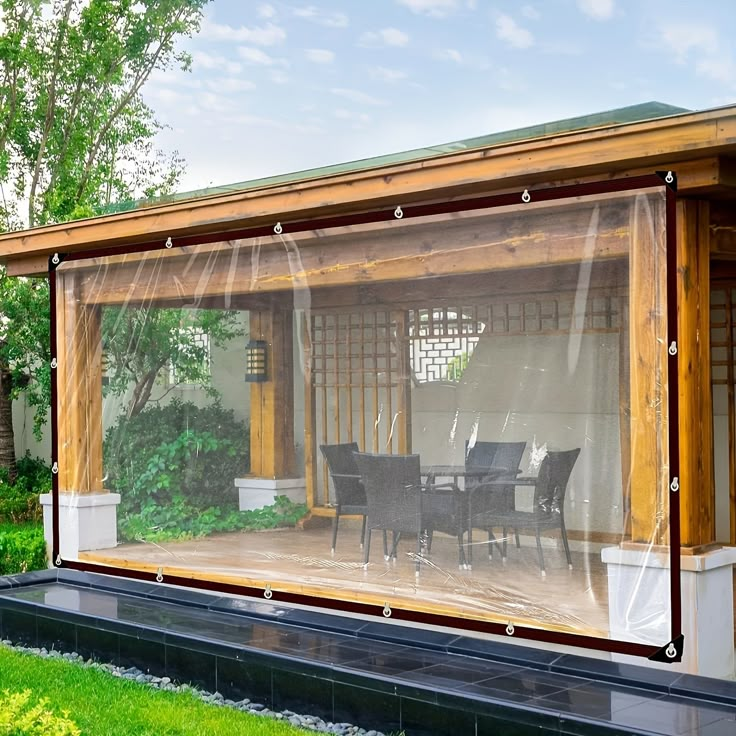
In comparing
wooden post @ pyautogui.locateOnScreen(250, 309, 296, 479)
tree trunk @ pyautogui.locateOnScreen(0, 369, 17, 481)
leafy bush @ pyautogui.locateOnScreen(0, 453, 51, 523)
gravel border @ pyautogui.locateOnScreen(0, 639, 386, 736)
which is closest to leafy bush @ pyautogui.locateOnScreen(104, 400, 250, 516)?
wooden post @ pyautogui.locateOnScreen(250, 309, 296, 479)

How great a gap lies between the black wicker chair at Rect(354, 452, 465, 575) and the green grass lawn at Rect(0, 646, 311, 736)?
44.5 inches

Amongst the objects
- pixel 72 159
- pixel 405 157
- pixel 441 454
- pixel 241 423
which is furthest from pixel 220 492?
pixel 72 159

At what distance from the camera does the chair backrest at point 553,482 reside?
4742 millimetres

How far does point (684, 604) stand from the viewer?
15.0 ft

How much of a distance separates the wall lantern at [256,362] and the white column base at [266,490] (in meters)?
0.56

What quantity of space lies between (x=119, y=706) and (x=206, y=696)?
0.45 meters

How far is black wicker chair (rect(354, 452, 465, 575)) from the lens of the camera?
5160 mm

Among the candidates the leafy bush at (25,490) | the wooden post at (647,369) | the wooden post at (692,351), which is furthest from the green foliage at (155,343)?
the leafy bush at (25,490)

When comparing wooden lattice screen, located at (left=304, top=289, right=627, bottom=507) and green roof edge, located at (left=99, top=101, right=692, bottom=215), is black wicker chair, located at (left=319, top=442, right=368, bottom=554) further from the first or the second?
green roof edge, located at (left=99, top=101, right=692, bottom=215)

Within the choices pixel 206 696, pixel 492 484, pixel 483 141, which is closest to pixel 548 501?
pixel 492 484

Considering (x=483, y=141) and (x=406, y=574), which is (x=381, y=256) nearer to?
(x=483, y=141)

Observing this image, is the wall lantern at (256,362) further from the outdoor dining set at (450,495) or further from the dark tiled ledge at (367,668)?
the dark tiled ledge at (367,668)

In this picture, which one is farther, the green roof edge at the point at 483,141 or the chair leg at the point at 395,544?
the chair leg at the point at 395,544

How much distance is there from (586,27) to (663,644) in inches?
1073
